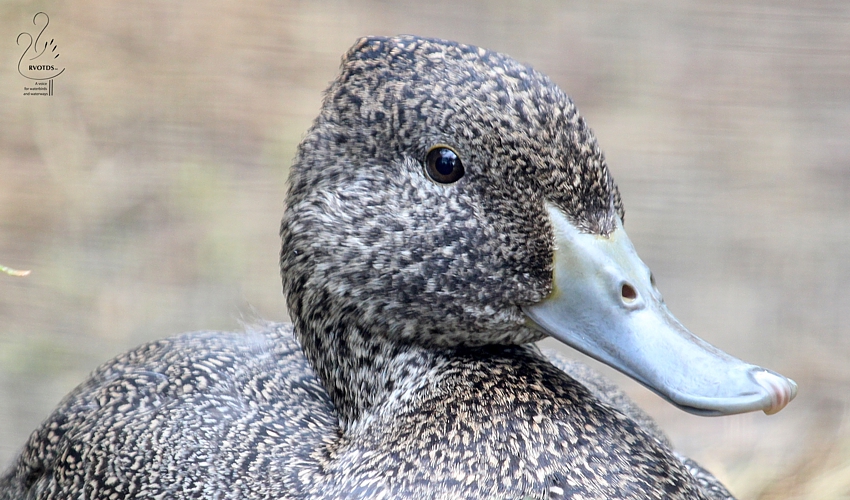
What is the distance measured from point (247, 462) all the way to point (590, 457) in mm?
615

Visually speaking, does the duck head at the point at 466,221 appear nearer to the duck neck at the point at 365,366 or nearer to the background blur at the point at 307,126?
the duck neck at the point at 365,366

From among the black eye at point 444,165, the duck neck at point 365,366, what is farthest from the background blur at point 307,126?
the black eye at point 444,165

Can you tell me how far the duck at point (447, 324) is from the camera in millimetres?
1557

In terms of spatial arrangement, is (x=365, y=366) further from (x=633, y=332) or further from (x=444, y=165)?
(x=633, y=332)

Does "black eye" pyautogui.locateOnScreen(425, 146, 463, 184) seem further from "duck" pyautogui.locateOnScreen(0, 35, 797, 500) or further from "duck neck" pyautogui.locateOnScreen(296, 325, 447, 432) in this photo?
"duck neck" pyautogui.locateOnScreen(296, 325, 447, 432)

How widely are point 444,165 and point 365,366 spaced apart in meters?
0.41

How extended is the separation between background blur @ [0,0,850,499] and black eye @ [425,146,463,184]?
1740mm

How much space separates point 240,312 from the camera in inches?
93.5

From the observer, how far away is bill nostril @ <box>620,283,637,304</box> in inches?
61.7

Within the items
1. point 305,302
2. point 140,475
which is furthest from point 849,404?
point 140,475

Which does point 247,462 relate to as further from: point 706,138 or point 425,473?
point 706,138

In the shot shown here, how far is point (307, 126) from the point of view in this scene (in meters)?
3.84

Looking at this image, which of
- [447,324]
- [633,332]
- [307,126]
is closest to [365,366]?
[447,324]

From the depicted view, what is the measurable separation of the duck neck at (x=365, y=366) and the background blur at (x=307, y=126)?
1.46 m
